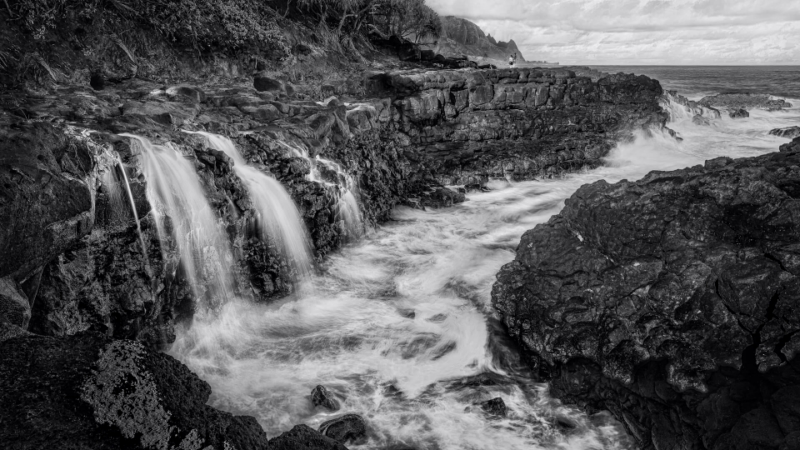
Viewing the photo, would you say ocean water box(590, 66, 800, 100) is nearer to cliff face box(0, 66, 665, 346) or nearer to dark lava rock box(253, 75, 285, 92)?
cliff face box(0, 66, 665, 346)

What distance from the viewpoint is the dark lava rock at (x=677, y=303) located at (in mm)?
6316

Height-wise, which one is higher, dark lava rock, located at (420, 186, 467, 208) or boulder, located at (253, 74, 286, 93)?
boulder, located at (253, 74, 286, 93)

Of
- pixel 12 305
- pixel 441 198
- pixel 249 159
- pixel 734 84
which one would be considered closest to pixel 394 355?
pixel 12 305

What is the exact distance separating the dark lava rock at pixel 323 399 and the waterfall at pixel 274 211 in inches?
182

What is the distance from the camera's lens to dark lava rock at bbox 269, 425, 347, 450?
482cm

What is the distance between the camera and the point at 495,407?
7.62 metres

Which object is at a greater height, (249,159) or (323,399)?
(249,159)

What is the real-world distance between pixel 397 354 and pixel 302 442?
4571 millimetres

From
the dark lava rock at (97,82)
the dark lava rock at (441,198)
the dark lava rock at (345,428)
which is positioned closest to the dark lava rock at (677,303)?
the dark lava rock at (345,428)

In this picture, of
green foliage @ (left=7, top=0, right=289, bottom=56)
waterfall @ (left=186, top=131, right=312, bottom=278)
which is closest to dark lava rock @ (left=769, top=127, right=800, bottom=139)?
green foliage @ (left=7, top=0, right=289, bottom=56)

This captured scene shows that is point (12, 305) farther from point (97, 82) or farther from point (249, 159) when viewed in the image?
point (97, 82)

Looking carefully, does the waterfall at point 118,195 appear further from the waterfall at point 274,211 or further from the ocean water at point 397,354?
the waterfall at point 274,211

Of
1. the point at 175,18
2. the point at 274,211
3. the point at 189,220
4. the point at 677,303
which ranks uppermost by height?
the point at 175,18

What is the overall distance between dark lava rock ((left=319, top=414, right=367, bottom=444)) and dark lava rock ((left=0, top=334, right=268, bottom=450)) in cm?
302
